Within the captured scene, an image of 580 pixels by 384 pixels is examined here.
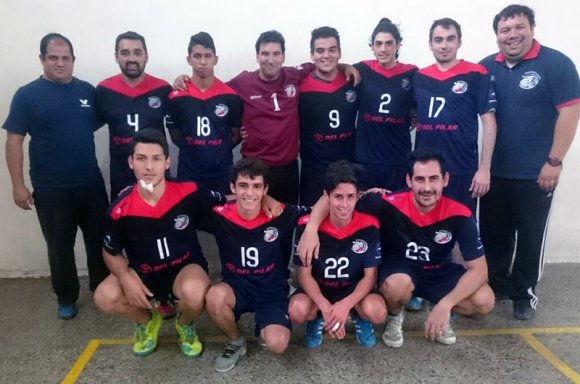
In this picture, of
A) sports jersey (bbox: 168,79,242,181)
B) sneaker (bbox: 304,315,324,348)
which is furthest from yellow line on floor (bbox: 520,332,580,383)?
sports jersey (bbox: 168,79,242,181)

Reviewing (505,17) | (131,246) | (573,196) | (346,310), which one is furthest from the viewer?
(573,196)

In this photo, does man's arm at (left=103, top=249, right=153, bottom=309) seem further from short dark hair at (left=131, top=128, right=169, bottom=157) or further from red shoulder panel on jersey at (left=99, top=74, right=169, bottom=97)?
red shoulder panel on jersey at (left=99, top=74, right=169, bottom=97)

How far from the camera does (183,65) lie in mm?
3980

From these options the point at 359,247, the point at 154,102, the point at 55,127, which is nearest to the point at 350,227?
the point at 359,247

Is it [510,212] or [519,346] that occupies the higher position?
[510,212]

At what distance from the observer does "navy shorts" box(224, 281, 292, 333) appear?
2746 mm

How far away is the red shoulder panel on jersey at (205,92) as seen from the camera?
3355mm

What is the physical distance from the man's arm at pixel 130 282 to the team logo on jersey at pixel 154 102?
113 cm

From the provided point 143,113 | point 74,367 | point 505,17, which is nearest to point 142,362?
point 74,367

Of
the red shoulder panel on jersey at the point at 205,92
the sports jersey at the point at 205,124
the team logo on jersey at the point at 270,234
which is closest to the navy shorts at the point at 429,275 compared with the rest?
the team logo on jersey at the point at 270,234

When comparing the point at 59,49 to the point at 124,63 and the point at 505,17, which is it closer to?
the point at 124,63

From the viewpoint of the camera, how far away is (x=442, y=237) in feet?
9.56

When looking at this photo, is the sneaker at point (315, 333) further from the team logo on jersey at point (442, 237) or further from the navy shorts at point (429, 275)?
the team logo on jersey at point (442, 237)

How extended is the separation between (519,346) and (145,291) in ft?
7.65
